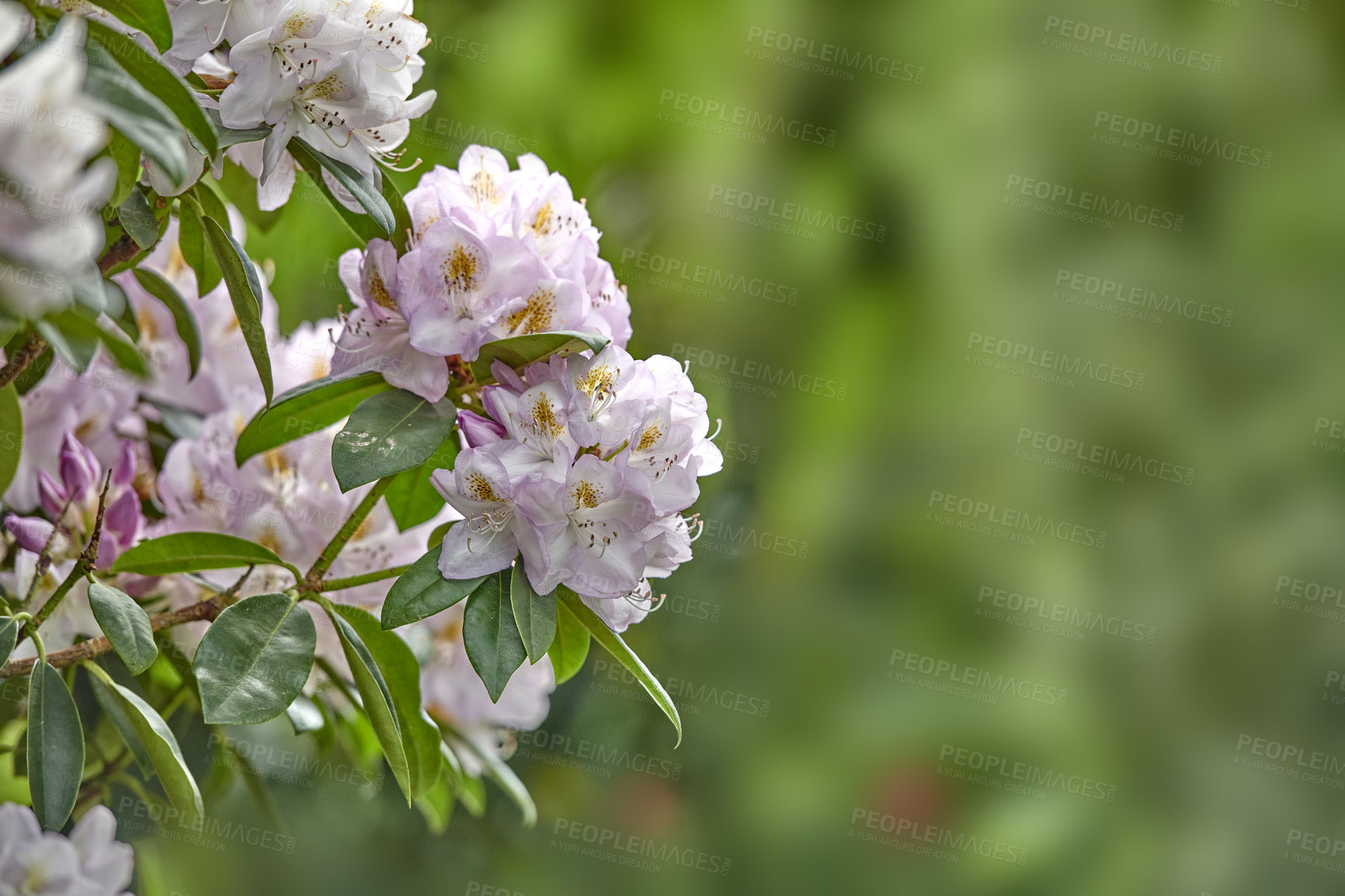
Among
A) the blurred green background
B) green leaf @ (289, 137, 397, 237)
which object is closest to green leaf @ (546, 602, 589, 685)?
green leaf @ (289, 137, 397, 237)

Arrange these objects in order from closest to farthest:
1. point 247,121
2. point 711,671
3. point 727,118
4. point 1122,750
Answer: point 247,121
point 727,118
point 711,671
point 1122,750

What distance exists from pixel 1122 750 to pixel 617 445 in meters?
1.54

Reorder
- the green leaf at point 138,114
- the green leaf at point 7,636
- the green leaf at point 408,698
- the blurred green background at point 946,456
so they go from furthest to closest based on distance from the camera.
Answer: the blurred green background at point 946,456 < the green leaf at point 408,698 < the green leaf at point 7,636 < the green leaf at point 138,114

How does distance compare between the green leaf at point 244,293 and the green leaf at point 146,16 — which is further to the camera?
the green leaf at point 244,293

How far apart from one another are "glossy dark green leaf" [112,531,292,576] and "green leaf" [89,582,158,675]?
59mm

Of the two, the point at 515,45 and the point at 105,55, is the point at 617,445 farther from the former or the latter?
the point at 515,45

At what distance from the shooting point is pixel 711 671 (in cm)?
→ 164

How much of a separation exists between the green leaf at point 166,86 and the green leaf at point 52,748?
0.27m

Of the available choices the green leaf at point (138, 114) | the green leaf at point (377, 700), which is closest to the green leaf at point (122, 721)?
the green leaf at point (377, 700)

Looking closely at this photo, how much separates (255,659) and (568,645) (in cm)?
16

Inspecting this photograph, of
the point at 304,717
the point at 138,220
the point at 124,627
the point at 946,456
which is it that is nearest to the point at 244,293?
the point at 138,220

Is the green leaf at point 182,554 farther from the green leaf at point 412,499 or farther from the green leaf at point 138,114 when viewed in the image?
the green leaf at point 138,114

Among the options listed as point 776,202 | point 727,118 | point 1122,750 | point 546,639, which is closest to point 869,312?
point 776,202

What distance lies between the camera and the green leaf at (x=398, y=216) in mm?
571
